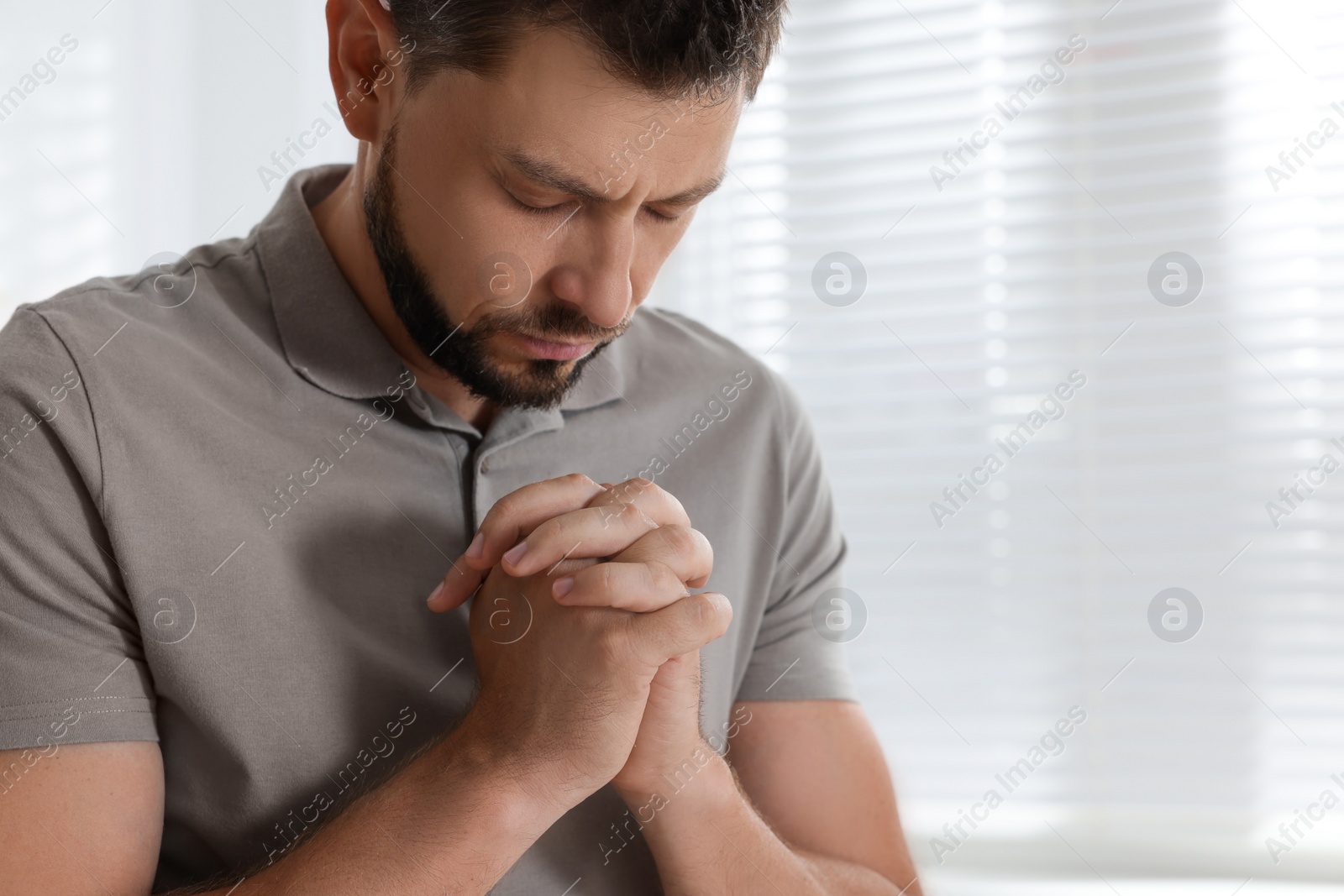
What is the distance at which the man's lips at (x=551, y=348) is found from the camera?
0.93 m

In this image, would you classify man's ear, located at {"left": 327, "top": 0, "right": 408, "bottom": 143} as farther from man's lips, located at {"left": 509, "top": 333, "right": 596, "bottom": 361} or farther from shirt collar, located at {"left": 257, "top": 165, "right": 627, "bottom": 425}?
man's lips, located at {"left": 509, "top": 333, "right": 596, "bottom": 361}

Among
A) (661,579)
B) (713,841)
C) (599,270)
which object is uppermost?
(599,270)

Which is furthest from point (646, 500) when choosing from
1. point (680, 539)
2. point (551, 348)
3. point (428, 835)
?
point (428, 835)

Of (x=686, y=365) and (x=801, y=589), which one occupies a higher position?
(x=686, y=365)

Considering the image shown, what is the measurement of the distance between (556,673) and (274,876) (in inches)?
9.8

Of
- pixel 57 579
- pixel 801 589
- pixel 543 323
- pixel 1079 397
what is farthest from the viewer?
pixel 1079 397

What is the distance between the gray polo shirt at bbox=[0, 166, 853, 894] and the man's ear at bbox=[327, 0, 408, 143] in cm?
13

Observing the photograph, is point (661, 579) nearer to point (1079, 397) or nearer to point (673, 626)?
point (673, 626)

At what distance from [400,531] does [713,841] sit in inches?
15.6

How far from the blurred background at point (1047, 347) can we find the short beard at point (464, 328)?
3.13ft

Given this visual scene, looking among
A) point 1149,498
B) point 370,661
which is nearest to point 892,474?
point 1149,498

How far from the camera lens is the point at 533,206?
2.85ft

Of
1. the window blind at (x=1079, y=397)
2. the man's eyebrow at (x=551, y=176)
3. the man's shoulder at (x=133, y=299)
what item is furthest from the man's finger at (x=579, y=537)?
the window blind at (x=1079, y=397)

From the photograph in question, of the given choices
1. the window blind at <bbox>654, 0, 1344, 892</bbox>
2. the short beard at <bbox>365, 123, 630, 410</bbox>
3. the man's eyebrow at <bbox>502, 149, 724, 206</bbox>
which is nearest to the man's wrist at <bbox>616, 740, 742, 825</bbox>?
the short beard at <bbox>365, 123, 630, 410</bbox>
